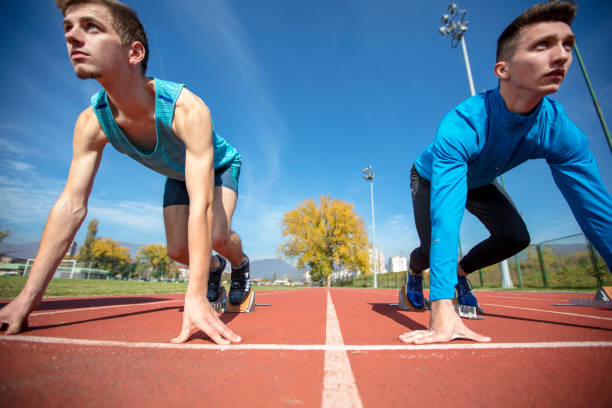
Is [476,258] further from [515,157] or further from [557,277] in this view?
[557,277]

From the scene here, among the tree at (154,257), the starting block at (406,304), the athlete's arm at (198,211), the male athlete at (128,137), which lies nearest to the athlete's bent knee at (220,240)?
the male athlete at (128,137)

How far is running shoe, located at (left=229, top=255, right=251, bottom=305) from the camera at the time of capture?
2.96m

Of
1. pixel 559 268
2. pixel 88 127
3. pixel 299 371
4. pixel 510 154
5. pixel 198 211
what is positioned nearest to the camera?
pixel 299 371

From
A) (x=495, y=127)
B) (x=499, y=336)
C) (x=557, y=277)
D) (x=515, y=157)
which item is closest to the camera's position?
(x=499, y=336)

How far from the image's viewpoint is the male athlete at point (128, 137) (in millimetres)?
Answer: 1575

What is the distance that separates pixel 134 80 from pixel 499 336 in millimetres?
2934

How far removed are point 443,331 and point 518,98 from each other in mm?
1668

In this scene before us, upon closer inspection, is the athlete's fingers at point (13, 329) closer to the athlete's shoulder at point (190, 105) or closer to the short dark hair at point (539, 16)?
the athlete's shoulder at point (190, 105)

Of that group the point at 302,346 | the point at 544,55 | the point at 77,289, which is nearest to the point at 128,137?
the point at 302,346

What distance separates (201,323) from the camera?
143cm

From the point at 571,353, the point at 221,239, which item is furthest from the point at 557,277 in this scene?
the point at 221,239

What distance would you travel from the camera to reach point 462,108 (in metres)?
2.06

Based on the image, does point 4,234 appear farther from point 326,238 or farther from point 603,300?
point 603,300

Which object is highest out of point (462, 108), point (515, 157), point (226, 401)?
point (462, 108)
